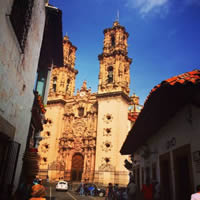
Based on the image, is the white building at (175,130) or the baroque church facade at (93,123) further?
the baroque church facade at (93,123)

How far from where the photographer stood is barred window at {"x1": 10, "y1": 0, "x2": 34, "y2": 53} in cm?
495

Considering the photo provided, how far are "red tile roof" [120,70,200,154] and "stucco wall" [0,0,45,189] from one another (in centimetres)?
326

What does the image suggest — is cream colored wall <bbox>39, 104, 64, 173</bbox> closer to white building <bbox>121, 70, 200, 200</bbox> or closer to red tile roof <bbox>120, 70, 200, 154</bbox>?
white building <bbox>121, 70, 200, 200</bbox>

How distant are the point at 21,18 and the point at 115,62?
28.7 m

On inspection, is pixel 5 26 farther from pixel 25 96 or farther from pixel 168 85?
pixel 168 85

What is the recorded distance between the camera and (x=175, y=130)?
5777 millimetres

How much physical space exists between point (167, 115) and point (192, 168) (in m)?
1.59

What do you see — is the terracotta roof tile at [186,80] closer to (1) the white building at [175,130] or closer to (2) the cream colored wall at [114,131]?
(1) the white building at [175,130]

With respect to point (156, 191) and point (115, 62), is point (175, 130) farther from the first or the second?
point (115, 62)

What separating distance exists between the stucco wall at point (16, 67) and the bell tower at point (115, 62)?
24.2 meters

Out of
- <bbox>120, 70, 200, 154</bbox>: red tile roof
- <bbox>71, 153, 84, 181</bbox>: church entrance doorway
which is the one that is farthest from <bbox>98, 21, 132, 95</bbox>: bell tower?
<bbox>120, 70, 200, 154</bbox>: red tile roof

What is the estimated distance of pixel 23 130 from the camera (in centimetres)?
674

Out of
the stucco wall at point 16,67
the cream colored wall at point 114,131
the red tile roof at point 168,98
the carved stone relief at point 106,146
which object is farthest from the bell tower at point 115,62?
the red tile roof at point 168,98

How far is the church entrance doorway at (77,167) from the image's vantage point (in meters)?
29.5
